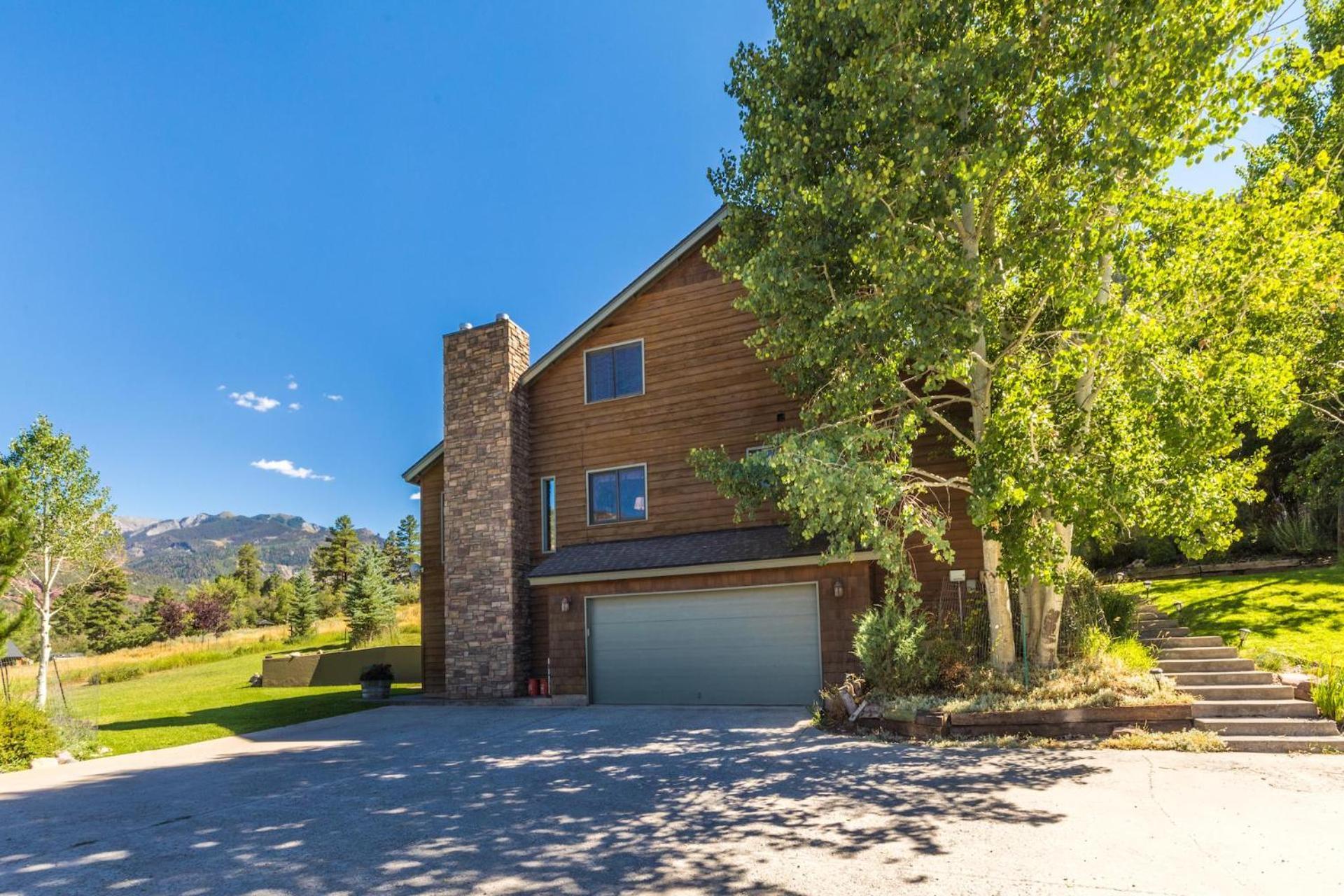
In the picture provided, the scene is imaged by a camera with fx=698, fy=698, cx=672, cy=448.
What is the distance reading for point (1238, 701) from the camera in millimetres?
8430

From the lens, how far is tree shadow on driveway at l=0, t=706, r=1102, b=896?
15.6ft

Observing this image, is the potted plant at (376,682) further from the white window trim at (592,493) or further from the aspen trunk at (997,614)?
the aspen trunk at (997,614)

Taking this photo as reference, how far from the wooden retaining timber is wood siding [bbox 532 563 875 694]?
9.68 feet

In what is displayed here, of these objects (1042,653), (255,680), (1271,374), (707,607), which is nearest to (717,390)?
(707,607)

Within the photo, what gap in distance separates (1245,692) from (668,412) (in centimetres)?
1030

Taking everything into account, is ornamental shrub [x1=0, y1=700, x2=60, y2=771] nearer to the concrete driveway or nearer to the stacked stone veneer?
the concrete driveway

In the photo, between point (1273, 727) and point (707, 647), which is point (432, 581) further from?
point (1273, 727)

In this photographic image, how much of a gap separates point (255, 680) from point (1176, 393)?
84.3 feet

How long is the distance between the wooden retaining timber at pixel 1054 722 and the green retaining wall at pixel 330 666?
1896 centimetres

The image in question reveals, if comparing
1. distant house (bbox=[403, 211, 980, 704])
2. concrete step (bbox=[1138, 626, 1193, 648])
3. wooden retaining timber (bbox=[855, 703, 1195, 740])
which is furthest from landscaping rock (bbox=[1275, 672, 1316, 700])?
distant house (bbox=[403, 211, 980, 704])

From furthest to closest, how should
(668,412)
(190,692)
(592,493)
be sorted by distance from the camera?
(190,692)
(592,493)
(668,412)

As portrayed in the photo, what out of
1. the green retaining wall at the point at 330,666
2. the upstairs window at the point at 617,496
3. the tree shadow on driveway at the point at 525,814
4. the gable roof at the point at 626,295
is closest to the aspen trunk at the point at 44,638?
the green retaining wall at the point at 330,666

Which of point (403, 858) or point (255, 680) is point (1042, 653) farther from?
point (255, 680)

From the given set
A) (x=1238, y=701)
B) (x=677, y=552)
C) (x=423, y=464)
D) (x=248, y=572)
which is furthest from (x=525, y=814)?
(x=248, y=572)
